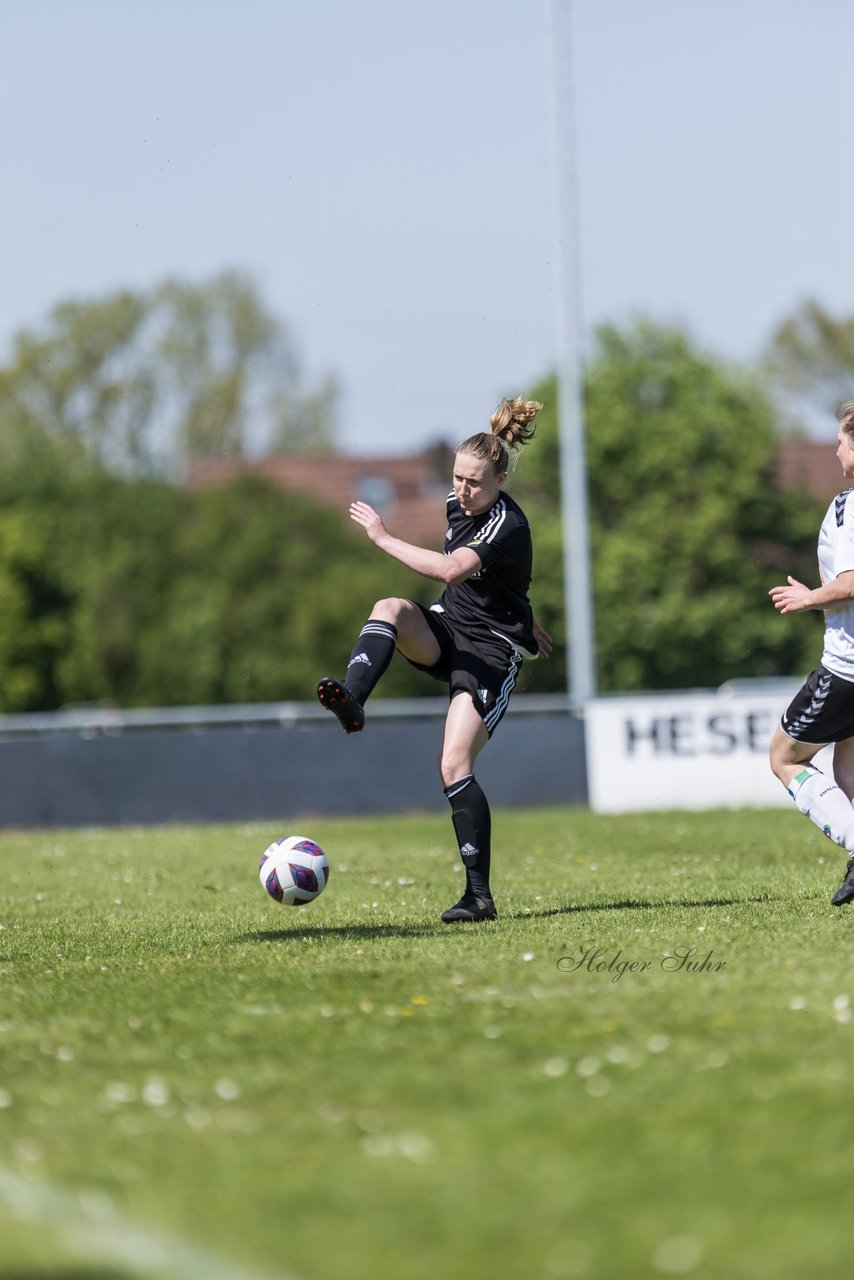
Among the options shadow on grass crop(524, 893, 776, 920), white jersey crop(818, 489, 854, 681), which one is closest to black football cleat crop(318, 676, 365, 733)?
shadow on grass crop(524, 893, 776, 920)

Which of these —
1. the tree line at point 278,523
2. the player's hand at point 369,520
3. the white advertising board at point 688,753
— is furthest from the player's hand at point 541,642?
the tree line at point 278,523

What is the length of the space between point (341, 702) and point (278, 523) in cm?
5153

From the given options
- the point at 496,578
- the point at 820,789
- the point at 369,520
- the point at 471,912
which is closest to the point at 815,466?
the point at 496,578

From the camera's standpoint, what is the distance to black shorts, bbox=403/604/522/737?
7.93 meters

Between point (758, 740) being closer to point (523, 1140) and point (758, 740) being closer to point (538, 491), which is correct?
point (523, 1140)

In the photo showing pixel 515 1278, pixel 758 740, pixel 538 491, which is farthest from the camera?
pixel 538 491

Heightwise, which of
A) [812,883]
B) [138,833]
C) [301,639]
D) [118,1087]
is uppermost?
[118,1087]

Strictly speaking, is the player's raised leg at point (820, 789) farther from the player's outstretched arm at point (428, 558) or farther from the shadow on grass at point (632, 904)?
the player's outstretched arm at point (428, 558)

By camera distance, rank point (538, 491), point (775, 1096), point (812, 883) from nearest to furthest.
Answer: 1. point (775, 1096)
2. point (812, 883)
3. point (538, 491)

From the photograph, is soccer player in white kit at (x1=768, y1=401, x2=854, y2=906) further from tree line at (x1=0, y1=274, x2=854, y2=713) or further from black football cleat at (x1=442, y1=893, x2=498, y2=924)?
tree line at (x1=0, y1=274, x2=854, y2=713)

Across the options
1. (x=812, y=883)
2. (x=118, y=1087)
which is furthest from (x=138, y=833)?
(x=118, y=1087)

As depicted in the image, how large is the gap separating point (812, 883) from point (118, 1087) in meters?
5.25

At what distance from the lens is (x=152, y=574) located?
60.0 m

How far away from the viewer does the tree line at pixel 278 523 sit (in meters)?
52.5
